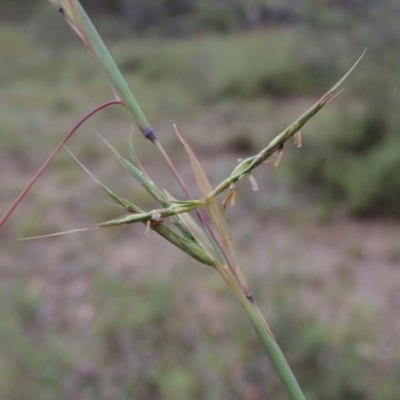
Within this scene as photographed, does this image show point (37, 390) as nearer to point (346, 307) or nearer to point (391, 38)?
point (346, 307)

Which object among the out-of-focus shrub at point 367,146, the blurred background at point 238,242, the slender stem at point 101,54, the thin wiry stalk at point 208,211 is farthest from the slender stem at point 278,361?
the out-of-focus shrub at point 367,146

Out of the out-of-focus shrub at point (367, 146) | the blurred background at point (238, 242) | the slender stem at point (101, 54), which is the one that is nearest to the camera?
the slender stem at point (101, 54)

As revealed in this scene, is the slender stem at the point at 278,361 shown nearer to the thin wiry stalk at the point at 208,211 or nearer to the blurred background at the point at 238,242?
the thin wiry stalk at the point at 208,211

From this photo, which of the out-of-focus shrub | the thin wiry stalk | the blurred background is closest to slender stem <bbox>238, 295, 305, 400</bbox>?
the thin wiry stalk

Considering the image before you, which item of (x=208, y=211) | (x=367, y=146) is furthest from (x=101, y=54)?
(x=367, y=146)

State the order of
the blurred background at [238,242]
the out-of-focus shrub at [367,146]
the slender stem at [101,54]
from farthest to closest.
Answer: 1. the out-of-focus shrub at [367,146]
2. the blurred background at [238,242]
3. the slender stem at [101,54]

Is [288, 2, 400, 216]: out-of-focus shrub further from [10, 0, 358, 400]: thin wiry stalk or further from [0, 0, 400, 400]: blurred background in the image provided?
[10, 0, 358, 400]: thin wiry stalk

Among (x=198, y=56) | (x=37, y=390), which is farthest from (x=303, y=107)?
(x=37, y=390)

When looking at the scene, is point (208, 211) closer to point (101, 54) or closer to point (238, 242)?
point (101, 54)
